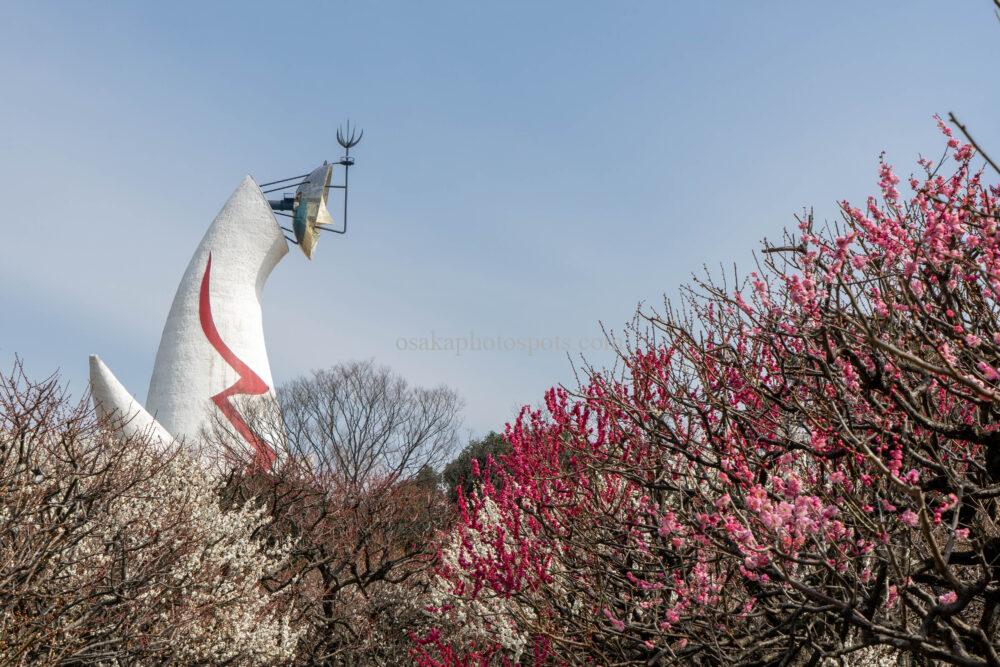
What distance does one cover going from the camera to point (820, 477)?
15.1 ft

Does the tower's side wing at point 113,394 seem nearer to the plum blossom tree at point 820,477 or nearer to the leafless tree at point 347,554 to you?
the leafless tree at point 347,554

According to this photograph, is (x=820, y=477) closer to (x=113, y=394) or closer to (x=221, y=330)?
(x=113, y=394)

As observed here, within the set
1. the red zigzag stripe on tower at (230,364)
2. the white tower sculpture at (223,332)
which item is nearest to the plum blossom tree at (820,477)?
the white tower sculpture at (223,332)

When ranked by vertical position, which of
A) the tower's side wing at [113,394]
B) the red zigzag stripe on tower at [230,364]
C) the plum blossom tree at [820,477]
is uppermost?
the red zigzag stripe on tower at [230,364]

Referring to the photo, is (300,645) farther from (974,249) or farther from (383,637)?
(974,249)

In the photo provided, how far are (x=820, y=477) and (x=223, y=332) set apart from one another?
2632cm

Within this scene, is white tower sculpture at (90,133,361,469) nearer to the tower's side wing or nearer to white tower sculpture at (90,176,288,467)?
white tower sculpture at (90,176,288,467)

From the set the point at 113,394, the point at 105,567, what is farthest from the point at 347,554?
the point at 113,394

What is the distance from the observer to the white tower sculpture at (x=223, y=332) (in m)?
27.0

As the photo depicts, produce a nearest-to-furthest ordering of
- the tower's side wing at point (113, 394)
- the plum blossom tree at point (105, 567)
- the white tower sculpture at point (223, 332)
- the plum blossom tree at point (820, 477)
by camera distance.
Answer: the plum blossom tree at point (820, 477), the plum blossom tree at point (105, 567), the tower's side wing at point (113, 394), the white tower sculpture at point (223, 332)

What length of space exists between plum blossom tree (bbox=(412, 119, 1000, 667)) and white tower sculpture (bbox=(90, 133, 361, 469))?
2122cm

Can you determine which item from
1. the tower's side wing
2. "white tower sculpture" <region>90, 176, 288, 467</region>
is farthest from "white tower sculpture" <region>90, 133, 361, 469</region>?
the tower's side wing

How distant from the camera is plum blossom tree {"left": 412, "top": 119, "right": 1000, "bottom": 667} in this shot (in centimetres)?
369

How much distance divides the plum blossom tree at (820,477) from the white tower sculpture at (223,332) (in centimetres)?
2122
